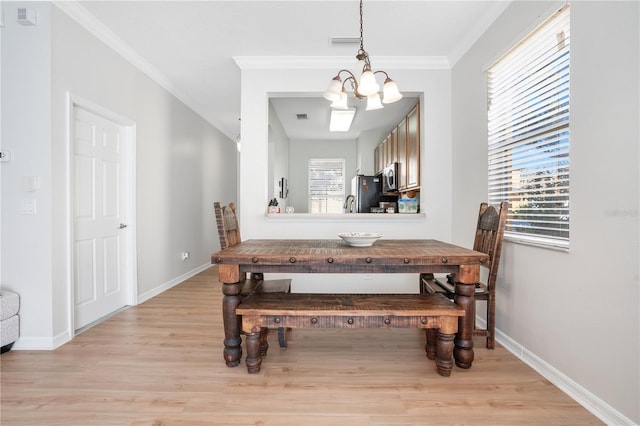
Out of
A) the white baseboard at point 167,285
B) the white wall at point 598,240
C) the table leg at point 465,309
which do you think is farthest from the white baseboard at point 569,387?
the white baseboard at point 167,285

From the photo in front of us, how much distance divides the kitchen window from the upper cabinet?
2.13 metres

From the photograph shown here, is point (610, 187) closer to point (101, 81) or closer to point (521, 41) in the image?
point (521, 41)

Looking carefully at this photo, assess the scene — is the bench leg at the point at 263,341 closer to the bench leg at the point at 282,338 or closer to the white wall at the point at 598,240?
the bench leg at the point at 282,338

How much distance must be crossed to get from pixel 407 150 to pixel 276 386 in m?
3.31

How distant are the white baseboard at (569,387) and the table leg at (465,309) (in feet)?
1.37

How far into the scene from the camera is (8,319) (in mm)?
2201

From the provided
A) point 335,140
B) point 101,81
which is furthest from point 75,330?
point 335,140

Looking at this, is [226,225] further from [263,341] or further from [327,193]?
[327,193]

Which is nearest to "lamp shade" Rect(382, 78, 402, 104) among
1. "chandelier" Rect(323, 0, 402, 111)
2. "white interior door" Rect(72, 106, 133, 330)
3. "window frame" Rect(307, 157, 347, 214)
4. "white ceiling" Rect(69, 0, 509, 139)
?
"chandelier" Rect(323, 0, 402, 111)

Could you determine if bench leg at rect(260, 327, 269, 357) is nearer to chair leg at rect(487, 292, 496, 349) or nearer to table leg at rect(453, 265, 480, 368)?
table leg at rect(453, 265, 480, 368)

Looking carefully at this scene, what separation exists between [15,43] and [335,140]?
570 centimetres

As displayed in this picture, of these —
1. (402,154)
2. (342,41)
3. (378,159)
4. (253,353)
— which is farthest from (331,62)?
(378,159)

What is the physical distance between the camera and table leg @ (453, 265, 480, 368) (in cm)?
189

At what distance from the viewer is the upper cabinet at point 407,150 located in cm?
373
